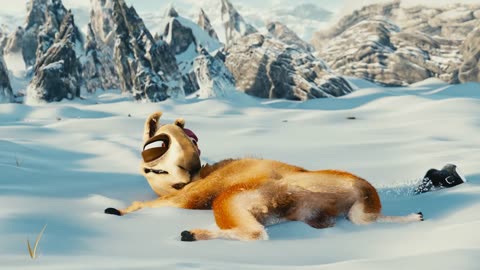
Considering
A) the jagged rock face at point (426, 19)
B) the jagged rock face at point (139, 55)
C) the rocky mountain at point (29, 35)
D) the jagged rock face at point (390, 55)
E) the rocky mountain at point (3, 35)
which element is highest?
the jagged rock face at point (426, 19)

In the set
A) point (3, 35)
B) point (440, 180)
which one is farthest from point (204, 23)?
point (440, 180)

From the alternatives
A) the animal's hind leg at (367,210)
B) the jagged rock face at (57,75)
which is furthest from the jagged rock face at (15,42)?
the animal's hind leg at (367,210)

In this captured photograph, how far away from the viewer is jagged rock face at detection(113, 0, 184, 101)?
2520 centimetres

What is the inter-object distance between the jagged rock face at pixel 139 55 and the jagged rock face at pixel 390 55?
13.9 meters

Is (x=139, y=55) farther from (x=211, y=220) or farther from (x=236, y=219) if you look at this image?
(x=236, y=219)

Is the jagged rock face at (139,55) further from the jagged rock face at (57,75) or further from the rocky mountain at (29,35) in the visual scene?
the rocky mountain at (29,35)

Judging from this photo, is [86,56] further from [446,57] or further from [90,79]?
[446,57]

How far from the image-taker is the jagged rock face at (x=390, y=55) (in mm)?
32719

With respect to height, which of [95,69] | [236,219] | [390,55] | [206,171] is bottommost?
[95,69]

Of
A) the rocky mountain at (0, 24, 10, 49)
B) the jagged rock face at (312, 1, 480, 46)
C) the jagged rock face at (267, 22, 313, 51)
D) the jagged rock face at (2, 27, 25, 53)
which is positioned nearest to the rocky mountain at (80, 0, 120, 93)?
the jagged rock face at (2, 27, 25, 53)

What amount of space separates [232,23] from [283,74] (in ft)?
101

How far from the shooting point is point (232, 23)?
172ft

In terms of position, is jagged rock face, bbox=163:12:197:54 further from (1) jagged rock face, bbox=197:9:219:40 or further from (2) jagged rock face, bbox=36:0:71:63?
(1) jagged rock face, bbox=197:9:219:40

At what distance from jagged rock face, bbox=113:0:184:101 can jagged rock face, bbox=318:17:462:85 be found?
13.9m
